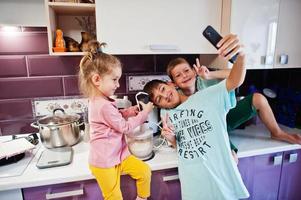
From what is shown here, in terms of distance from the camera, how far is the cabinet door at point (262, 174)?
107 cm

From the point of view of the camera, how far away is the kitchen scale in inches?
35.7

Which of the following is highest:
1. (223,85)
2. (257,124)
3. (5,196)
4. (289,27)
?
(289,27)

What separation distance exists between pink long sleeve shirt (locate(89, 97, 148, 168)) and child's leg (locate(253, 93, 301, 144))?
25.4 inches

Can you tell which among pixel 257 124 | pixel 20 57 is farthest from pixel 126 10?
pixel 257 124

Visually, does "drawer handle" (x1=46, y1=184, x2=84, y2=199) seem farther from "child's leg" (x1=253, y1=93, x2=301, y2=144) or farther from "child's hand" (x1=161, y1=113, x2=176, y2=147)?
"child's leg" (x1=253, y1=93, x2=301, y2=144)

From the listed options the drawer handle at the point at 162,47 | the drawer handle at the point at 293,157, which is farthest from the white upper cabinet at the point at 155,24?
the drawer handle at the point at 293,157

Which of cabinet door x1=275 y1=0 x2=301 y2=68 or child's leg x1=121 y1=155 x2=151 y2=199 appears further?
cabinet door x1=275 y1=0 x2=301 y2=68

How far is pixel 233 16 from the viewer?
1.04 metres

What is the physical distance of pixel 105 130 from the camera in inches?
33.8

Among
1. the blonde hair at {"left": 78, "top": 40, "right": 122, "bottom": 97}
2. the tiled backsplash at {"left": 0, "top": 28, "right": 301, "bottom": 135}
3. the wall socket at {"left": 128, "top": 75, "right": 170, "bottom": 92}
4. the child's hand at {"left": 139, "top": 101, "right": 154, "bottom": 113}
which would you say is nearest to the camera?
the blonde hair at {"left": 78, "top": 40, "right": 122, "bottom": 97}

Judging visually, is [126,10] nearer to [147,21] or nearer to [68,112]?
[147,21]

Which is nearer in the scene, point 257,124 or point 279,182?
point 279,182

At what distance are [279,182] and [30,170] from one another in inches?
48.0

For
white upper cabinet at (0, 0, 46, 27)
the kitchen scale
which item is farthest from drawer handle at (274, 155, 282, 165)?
white upper cabinet at (0, 0, 46, 27)
